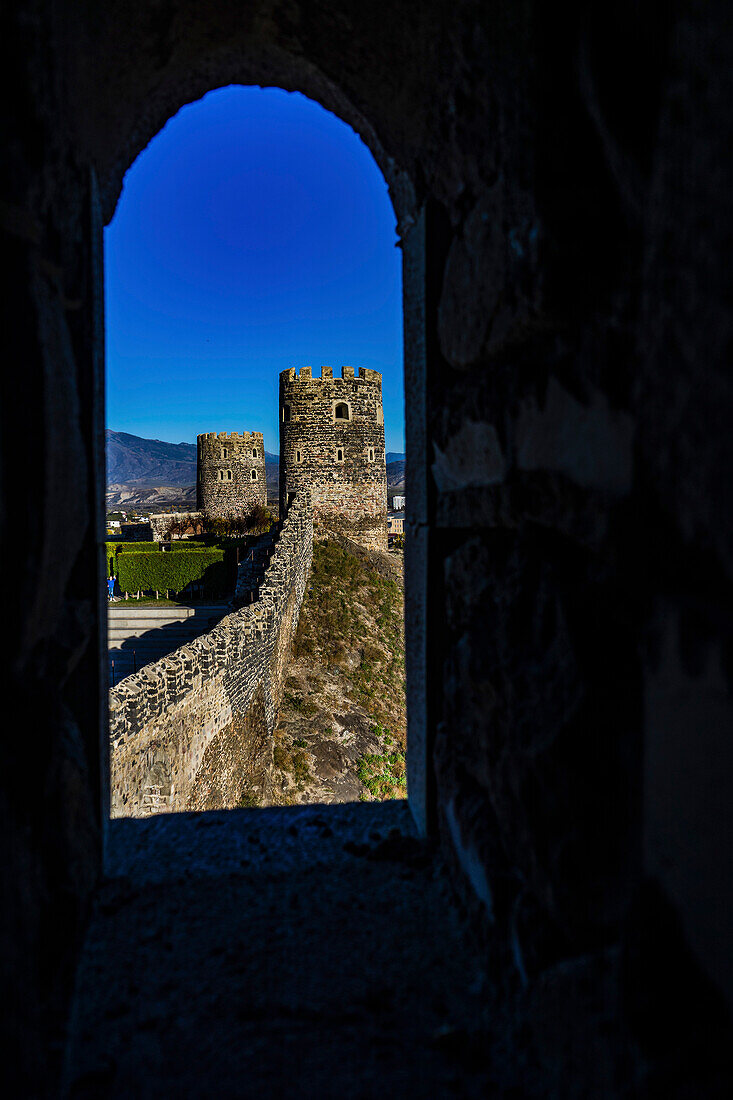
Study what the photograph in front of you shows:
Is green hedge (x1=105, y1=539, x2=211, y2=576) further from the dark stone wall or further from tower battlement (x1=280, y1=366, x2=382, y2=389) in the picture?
the dark stone wall

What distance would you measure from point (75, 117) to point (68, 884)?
6.18 feet

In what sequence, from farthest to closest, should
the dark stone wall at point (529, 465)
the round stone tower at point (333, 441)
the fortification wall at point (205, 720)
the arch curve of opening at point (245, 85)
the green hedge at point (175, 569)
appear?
the green hedge at point (175, 569) < the round stone tower at point (333, 441) < the fortification wall at point (205, 720) < the arch curve of opening at point (245, 85) < the dark stone wall at point (529, 465)

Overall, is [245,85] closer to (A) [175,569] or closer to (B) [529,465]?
(B) [529,465]

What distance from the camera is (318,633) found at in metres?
13.2

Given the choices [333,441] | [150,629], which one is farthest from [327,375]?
[150,629]

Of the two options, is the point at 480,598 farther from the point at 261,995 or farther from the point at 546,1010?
the point at 261,995

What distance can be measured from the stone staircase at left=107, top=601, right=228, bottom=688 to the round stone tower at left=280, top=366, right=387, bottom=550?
4.87 metres

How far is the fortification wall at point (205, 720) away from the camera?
530cm

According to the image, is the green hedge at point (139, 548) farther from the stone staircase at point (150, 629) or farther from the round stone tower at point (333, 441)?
the round stone tower at point (333, 441)

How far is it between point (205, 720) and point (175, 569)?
1746cm

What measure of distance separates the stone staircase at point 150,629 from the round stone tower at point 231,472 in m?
10.4

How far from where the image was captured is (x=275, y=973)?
59.7 inches

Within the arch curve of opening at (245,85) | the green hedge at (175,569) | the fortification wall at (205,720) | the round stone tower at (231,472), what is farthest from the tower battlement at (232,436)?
the arch curve of opening at (245,85)

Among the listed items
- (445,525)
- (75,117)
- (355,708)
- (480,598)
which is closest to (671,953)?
(480,598)
